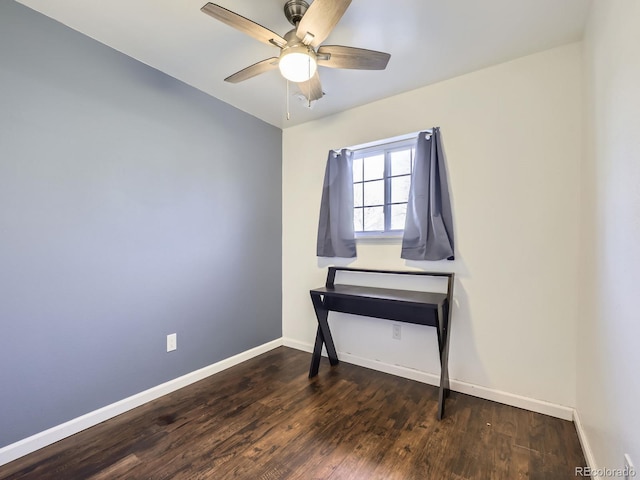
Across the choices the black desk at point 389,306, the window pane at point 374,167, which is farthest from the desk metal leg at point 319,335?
the window pane at point 374,167

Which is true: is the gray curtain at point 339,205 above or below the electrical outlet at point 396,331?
above

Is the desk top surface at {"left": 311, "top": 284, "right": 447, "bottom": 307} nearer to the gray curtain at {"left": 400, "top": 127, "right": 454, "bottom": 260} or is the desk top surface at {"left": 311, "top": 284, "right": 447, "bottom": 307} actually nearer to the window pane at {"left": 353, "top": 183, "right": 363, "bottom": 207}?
the gray curtain at {"left": 400, "top": 127, "right": 454, "bottom": 260}

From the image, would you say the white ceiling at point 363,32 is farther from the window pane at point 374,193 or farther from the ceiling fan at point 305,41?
the window pane at point 374,193

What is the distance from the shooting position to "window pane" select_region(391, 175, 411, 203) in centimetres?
248

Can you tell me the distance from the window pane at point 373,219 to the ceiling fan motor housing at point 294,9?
1549 mm

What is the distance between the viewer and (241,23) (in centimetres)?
132

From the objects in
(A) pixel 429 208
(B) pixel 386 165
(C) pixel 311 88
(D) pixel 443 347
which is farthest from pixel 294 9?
(D) pixel 443 347

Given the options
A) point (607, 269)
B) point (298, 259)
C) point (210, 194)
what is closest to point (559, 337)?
point (607, 269)

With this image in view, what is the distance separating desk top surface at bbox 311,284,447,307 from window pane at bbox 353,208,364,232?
545mm

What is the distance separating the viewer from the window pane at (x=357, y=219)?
2.72m

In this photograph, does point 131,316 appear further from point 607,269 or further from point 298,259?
point 607,269

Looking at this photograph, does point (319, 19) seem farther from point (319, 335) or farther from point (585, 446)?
point (585, 446)

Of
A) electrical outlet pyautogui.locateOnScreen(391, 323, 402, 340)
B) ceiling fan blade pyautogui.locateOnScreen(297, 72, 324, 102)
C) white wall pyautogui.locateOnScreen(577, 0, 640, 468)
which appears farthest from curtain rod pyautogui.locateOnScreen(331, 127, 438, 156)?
electrical outlet pyautogui.locateOnScreen(391, 323, 402, 340)

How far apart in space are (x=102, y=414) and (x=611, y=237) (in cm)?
282
